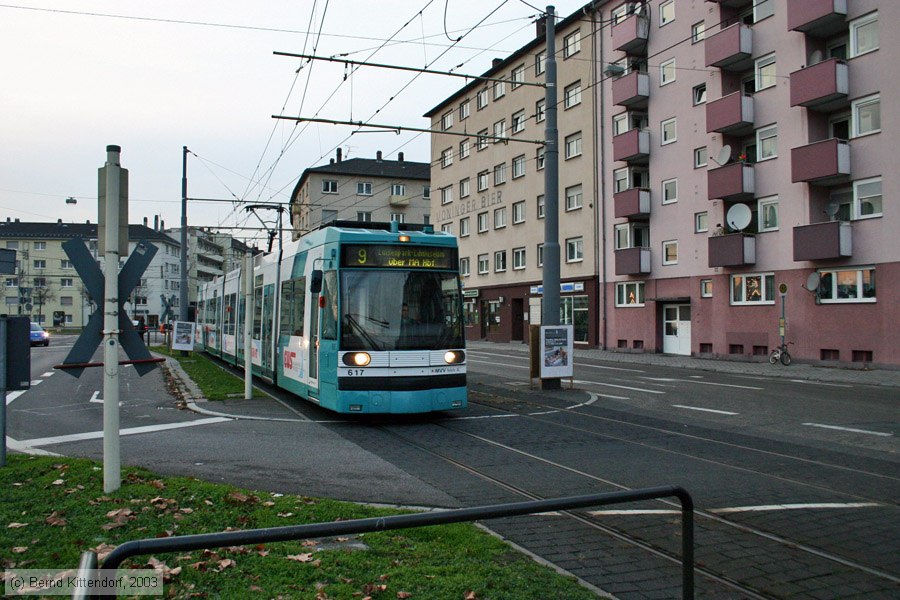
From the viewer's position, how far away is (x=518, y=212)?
4762cm

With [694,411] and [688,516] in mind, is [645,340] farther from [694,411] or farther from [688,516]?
[688,516]

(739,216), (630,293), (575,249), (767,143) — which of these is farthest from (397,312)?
(575,249)

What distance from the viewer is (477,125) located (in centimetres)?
5216

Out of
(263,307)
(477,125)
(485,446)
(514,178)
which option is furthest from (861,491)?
(477,125)

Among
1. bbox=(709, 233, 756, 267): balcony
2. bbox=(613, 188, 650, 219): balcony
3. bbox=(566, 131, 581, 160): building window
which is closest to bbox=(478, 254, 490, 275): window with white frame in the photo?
bbox=(566, 131, 581, 160): building window

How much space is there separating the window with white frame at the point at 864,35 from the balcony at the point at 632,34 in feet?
36.4

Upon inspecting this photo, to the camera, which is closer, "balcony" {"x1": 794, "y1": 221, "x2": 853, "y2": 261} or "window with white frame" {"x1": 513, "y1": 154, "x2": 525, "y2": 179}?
"balcony" {"x1": 794, "y1": 221, "x2": 853, "y2": 261}

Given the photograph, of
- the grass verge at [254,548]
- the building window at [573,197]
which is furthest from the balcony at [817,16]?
the grass verge at [254,548]

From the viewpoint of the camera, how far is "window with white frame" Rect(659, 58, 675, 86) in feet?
113

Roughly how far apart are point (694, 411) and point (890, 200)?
15.5 metres

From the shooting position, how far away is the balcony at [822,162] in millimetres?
25594

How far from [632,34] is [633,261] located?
1078 cm

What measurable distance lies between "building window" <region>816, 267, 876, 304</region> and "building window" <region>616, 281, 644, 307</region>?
400 inches

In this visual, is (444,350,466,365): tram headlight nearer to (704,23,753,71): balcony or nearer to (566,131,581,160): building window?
(704,23,753,71): balcony
